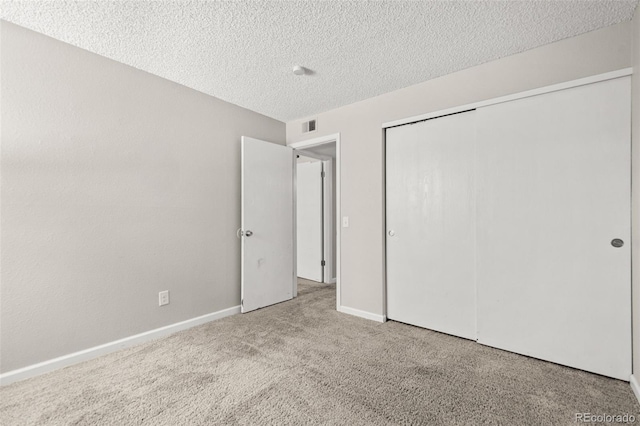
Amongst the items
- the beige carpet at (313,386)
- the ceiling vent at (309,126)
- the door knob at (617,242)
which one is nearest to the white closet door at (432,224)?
the beige carpet at (313,386)

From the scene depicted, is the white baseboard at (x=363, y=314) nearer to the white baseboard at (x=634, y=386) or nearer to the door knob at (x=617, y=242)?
the white baseboard at (x=634, y=386)

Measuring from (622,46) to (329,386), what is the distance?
2.94 meters

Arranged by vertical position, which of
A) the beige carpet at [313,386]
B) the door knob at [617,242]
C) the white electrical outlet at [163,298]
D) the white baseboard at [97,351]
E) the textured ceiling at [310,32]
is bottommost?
the beige carpet at [313,386]

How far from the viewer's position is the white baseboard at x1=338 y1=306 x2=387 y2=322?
2938 mm

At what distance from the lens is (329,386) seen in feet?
5.95

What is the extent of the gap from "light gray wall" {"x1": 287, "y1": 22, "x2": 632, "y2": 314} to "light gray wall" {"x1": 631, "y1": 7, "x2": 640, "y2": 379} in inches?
9.5

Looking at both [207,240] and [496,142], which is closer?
[496,142]

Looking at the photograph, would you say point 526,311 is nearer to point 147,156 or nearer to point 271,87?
point 271,87

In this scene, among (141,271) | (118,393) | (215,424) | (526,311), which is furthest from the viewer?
(141,271)

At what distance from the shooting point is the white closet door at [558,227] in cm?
187

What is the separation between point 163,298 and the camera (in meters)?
2.63

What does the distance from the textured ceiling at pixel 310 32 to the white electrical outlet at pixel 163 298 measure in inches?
78.6

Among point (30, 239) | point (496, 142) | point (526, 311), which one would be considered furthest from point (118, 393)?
point (496, 142)

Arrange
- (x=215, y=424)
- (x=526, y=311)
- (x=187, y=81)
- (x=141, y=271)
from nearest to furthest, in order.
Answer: (x=215, y=424) → (x=526, y=311) → (x=141, y=271) → (x=187, y=81)
